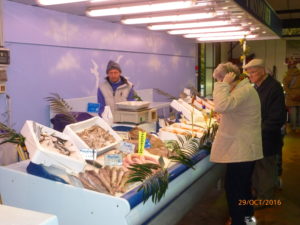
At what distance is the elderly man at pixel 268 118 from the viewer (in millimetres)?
3902

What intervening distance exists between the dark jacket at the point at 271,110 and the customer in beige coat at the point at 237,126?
2.54 ft

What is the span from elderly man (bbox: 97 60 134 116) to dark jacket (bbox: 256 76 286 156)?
1701 mm

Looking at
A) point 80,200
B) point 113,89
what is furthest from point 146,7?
point 80,200

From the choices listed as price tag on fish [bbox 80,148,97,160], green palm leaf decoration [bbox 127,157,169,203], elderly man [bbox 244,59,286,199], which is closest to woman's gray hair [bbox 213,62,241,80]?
elderly man [bbox 244,59,286,199]

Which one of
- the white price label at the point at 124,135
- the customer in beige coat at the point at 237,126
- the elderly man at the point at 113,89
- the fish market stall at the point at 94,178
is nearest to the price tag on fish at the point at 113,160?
the fish market stall at the point at 94,178

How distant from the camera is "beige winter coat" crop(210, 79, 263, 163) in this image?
302 centimetres

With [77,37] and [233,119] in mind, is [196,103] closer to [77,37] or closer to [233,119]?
[233,119]

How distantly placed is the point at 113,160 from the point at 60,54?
2.69 meters

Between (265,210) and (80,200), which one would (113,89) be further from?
(80,200)

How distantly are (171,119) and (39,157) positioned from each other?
238 cm

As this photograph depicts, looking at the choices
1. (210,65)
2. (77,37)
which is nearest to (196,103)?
(77,37)

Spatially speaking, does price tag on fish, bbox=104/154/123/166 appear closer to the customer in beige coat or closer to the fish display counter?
the fish display counter

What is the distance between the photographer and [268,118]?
12.9 feet

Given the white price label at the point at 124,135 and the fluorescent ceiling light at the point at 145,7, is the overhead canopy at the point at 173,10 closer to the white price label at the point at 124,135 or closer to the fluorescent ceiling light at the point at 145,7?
the fluorescent ceiling light at the point at 145,7
